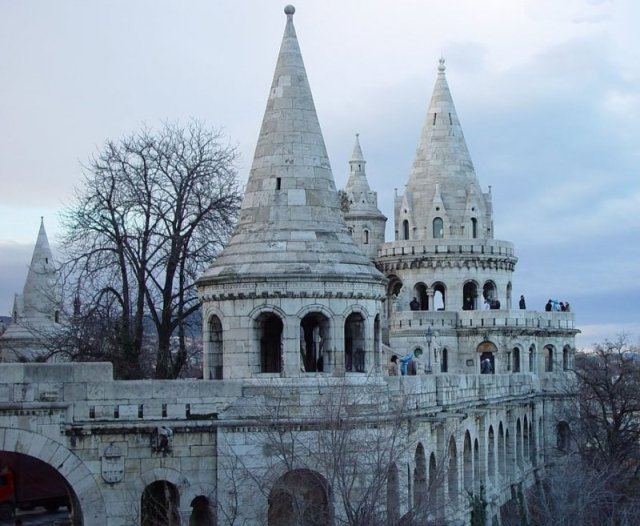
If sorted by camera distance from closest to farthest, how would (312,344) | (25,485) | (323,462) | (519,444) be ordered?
(323,462) → (312,344) → (25,485) → (519,444)

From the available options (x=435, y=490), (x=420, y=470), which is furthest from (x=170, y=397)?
(x=420, y=470)

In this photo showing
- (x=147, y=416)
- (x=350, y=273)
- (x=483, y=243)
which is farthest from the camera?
(x=483, y=243)

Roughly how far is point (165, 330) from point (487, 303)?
24.8 m

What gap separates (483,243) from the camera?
176 feet

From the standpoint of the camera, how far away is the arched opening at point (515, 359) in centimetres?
5231

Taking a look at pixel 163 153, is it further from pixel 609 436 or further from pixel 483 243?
pixel 483 243

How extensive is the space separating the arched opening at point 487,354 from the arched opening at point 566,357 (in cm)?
334

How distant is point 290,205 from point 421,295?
3124 centimetres

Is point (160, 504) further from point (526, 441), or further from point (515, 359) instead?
point (515, 359)

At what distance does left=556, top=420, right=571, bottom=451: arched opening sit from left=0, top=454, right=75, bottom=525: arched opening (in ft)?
70.1

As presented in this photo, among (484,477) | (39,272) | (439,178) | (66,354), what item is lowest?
(484,477)

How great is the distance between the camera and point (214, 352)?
24469 mm

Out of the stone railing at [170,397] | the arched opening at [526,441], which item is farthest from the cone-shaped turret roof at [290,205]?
the arched opening at [526,441]

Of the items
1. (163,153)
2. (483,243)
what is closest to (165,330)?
(163,153)
